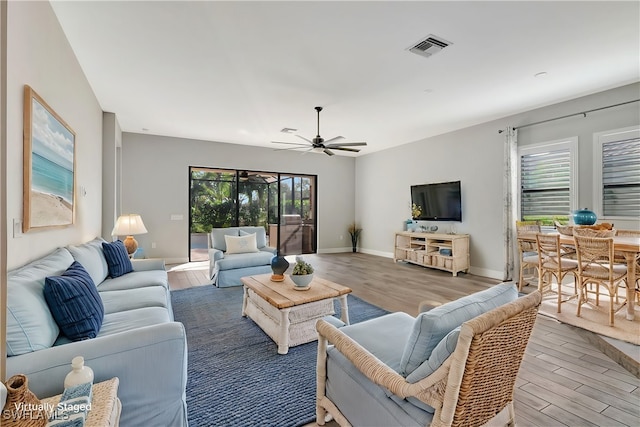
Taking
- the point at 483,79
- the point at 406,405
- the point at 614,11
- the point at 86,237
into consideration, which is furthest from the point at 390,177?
the point at 406,405

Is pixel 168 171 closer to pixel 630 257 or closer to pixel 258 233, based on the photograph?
pixel 258 233

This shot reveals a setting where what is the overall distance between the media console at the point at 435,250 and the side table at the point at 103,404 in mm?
5385

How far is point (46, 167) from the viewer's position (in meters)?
2.28

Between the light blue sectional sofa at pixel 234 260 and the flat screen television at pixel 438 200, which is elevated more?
the flat screen television at pixel 438 200

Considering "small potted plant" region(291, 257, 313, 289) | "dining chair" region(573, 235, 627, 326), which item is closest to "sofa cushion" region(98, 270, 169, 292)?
"small potted plant" region(291, 257, 313, 289)

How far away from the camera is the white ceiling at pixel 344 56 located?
7.95 ft

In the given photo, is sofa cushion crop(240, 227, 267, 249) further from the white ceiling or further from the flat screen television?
the flat screen television

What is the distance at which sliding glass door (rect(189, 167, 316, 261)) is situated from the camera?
696 cm

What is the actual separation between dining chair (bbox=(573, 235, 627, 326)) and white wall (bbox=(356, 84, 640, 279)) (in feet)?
3.76

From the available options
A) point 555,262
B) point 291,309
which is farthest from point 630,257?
point 291,309

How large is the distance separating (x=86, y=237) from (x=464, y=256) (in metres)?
6.02

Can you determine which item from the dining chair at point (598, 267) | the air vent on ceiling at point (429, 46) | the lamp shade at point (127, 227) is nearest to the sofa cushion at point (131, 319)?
the lamp shade at point (127, 227)

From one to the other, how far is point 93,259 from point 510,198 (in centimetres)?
580

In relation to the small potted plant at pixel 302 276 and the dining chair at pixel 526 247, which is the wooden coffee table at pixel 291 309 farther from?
the dining chair at pixel 526 247
